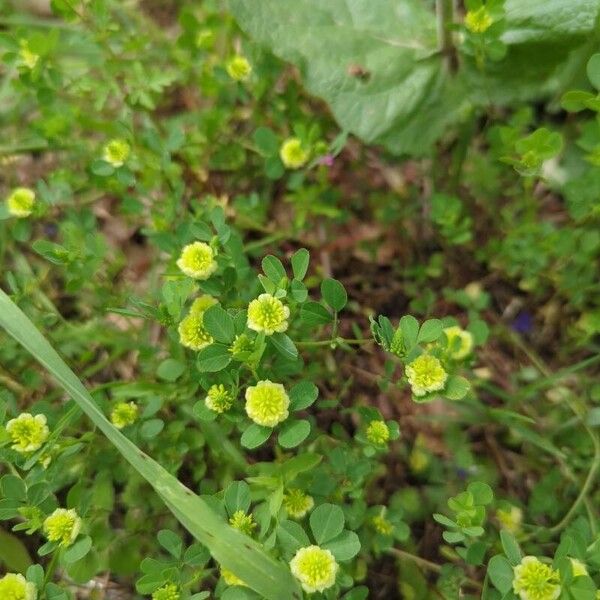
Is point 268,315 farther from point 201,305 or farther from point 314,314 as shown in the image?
point 201,305

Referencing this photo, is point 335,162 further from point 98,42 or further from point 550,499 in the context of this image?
point 550,499

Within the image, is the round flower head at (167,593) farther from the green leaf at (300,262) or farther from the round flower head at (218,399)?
the green leaf at (300,262)

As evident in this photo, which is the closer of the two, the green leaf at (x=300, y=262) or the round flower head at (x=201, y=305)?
Answer: the green leaf at (x=300, y=262)

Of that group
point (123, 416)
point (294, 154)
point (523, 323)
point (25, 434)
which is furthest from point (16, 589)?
point (523, 323)

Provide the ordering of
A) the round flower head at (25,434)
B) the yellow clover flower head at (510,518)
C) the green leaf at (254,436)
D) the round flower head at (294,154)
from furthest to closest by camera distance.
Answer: the round flower head at (294,154)
the yellow clover flower head at (510,518)
the round flower head at (25,434)
the green leaf at (254,436)

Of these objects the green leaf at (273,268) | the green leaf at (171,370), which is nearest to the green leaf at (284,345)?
the green leaf at (273,268)

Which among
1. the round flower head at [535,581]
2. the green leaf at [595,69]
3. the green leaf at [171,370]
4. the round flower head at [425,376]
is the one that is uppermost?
the green leaf at [595,69]

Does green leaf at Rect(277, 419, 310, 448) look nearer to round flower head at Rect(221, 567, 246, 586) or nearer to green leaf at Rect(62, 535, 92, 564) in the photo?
round flower head at Rect(221, 567, 246, 586)
